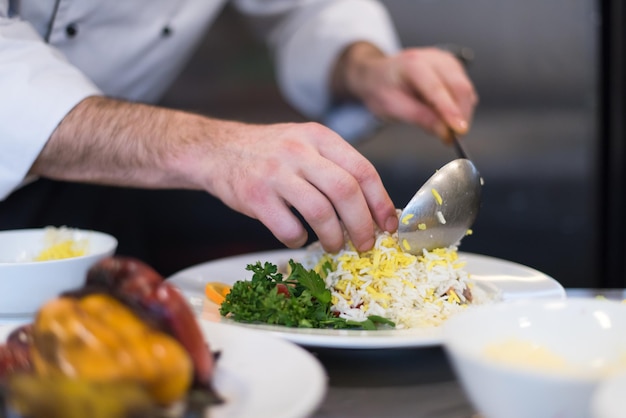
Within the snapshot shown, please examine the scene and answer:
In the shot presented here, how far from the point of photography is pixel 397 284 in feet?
3.26

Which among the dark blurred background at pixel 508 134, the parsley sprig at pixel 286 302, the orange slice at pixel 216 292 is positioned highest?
the parsley sprig at pixel 286 302

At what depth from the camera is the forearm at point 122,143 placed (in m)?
1.14

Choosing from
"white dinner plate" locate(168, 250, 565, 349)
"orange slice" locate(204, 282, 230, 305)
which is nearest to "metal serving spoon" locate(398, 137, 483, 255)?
"white dinner plate" locate(168, 250, 565, 349)

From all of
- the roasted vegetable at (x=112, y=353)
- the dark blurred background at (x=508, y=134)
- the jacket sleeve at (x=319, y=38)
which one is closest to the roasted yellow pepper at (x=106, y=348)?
the roasted vegetable at (x=112, y=353)

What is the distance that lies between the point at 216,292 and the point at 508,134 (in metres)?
1.85

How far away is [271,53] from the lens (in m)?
2.53

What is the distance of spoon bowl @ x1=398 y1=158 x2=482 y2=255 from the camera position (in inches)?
40.6

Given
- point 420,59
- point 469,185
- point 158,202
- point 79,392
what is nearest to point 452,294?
point 469,185

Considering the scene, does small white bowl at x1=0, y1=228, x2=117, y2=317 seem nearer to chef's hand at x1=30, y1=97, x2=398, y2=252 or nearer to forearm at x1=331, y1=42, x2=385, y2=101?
chef's hand at x1=30, y1=97, x2=398, y2=252

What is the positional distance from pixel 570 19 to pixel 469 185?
1.74m

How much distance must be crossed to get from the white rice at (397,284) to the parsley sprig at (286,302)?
0.09 feet

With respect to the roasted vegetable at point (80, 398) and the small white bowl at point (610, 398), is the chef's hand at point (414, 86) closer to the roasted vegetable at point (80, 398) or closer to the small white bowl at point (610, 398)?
the small white bowl at point (610, 398)

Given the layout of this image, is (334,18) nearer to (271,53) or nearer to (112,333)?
(271,53)

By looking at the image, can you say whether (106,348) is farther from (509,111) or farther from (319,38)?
(509,111)
